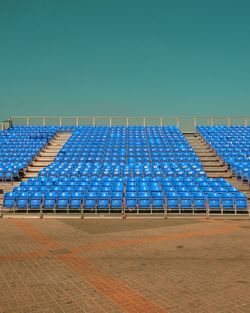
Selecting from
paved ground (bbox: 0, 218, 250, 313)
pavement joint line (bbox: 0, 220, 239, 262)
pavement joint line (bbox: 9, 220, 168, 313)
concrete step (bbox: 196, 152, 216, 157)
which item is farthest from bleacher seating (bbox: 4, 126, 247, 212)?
A: pavement joint line (bbox: 9, 220, 168, 313)

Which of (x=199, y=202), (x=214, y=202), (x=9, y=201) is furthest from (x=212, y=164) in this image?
(x=9, y=201)

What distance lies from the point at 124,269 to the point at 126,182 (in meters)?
11.6

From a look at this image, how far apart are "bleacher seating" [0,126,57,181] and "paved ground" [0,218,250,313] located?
10981 mm

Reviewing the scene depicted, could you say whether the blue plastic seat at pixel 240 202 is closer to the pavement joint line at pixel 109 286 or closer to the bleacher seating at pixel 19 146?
the pavement joint line at pixel 109 286

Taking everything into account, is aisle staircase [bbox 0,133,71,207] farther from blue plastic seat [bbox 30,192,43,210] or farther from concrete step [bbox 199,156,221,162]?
concrete step [bbox 199,156,221,162]

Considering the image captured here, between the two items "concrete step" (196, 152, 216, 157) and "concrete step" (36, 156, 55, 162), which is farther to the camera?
"concrete step" (196, 152, 216, 157)

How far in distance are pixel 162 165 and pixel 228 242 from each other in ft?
45.9

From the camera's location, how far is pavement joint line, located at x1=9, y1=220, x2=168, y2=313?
16.9 ft

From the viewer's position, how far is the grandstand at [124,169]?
15.4 meters

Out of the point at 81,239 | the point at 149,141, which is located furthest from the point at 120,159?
the point at 81,239

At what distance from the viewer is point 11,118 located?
36500mm

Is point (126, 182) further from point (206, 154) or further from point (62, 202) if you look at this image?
point (206, 154)

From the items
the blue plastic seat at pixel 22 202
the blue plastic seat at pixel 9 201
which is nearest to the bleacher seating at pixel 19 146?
the blue plastic seat at pixel 9 201

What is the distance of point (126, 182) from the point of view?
18.6 m
